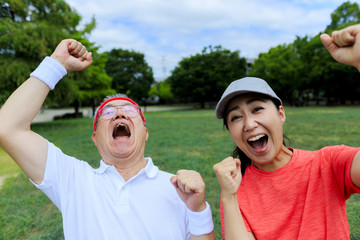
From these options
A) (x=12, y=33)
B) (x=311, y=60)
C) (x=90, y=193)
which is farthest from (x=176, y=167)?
(x=311, y=60)

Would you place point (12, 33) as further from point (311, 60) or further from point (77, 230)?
point (311, 60)

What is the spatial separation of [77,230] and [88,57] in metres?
1.14

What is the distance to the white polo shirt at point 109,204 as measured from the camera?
5.37ft

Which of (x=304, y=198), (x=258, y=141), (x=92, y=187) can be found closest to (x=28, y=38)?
(x=92, y=187)

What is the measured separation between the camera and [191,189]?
1.57 meters

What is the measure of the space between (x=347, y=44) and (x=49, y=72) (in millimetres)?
1674

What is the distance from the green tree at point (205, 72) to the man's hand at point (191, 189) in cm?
3487

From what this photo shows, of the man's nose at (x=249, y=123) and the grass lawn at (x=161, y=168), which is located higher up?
the man's nose at (x=249, y=123)

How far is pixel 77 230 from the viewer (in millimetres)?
1646

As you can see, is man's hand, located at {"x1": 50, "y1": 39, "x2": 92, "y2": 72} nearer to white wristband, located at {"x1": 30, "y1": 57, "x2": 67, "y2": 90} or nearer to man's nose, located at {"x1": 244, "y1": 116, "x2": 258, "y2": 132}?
white wristband, located at {"x1": 30, "y1": 57, "x2": 67, "y2": 90}

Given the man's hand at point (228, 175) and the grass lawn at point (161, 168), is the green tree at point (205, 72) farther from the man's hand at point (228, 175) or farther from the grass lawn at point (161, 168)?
the man's hand at point (228, 175)

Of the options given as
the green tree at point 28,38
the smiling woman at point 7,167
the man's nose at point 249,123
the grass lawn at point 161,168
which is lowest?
the smiling woman at point 7,167

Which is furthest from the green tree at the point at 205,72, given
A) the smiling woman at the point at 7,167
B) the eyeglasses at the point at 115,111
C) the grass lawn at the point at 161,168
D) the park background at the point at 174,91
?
the eyeglasses at the point at 115,111

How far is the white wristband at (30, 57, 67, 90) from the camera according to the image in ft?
5.50
